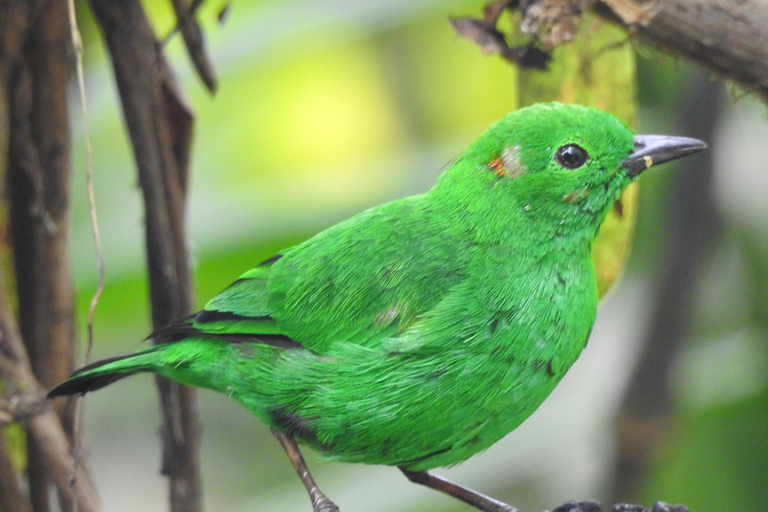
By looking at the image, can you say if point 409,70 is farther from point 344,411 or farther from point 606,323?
point 344,411

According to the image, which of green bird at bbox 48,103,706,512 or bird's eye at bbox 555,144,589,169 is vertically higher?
bird's eye at bbox 555,144,589,169

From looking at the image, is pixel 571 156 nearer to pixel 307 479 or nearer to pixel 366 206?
pixel 307 479

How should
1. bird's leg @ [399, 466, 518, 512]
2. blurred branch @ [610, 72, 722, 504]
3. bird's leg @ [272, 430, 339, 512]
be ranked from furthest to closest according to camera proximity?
blurred branch @ [610, 72, 722, 504] → bird's leg @ [399, 466, 518, 512] → bird's leg @ [272, 430, 339, 512]

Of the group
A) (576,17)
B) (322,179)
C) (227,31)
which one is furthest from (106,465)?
(576,17)

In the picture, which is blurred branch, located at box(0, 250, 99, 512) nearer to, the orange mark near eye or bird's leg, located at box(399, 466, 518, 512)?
bird's leg, located at box(399, 466, 518, 512)

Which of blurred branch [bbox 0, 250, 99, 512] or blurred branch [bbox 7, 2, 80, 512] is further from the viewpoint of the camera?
blurred branch [bbox 7, 2, 80, 512]

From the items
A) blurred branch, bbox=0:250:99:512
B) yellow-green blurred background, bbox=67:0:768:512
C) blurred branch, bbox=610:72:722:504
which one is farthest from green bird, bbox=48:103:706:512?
yellow-green blurred background, bbox=67:0:768:512
